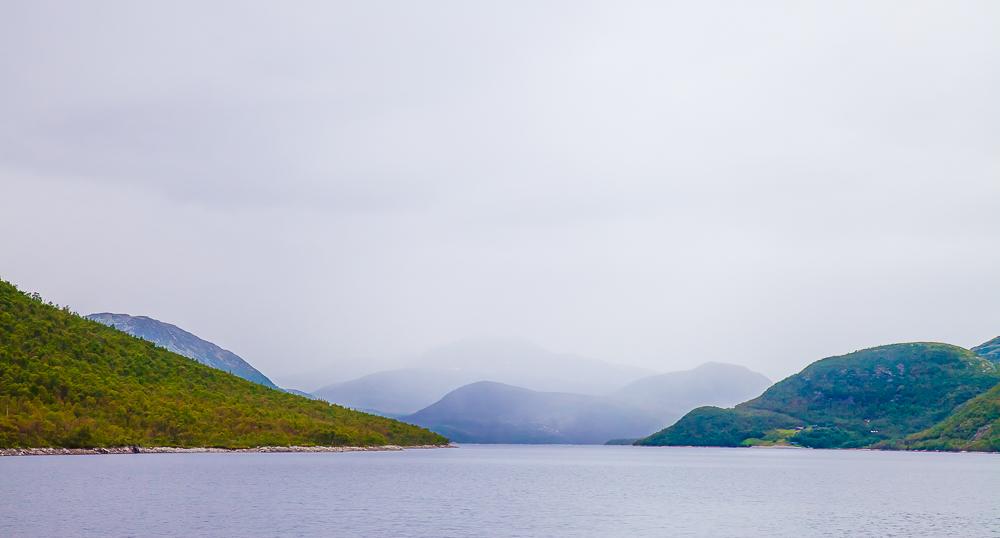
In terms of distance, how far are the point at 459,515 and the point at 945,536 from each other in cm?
4858

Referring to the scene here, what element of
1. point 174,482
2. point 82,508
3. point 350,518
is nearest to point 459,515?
→ point 350,518

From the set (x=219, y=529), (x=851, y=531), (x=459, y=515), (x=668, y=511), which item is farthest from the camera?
(x=668, y=511)

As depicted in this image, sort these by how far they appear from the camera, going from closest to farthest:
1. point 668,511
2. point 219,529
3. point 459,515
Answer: point 219,529, point 459,515, point 668,511

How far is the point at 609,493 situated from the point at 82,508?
77.9 m

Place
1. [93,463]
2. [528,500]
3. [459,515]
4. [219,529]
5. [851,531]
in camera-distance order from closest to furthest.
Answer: [219,529] → [851,531] → [459,515] → [528,500] → [93,463]

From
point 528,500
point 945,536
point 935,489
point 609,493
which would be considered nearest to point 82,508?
point 528,500

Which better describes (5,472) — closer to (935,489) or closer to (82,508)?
(82,508)

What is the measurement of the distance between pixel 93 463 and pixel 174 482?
5843cm

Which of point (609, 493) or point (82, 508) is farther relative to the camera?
point (609, 493)

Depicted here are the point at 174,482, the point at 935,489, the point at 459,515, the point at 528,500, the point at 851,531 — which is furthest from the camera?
the point at 935,489

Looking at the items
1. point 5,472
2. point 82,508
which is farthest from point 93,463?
point 82,508

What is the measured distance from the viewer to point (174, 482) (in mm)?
138625

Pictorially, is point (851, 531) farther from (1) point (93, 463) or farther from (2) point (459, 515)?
(1) point (93, 463)

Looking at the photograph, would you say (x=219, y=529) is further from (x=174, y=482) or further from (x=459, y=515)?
(x=174, y=482)
